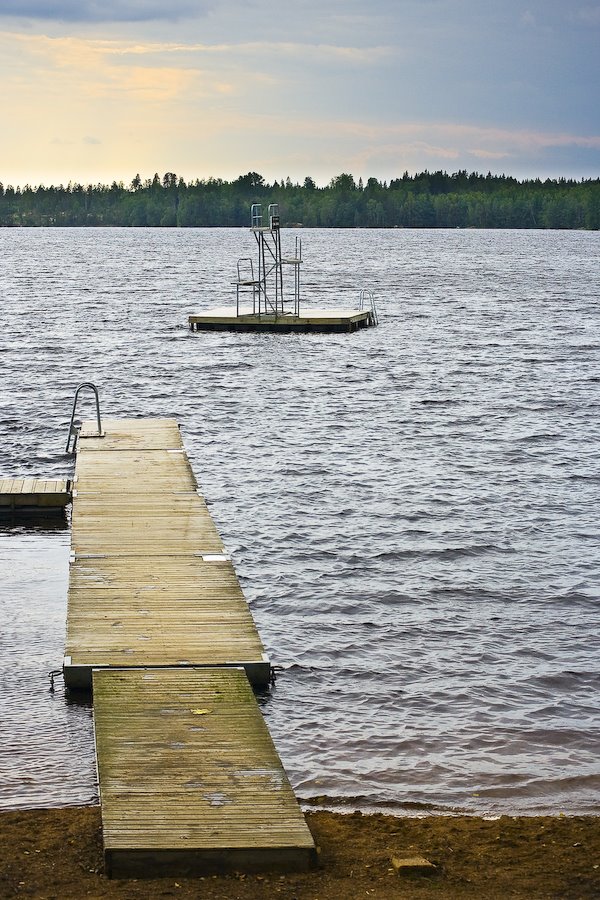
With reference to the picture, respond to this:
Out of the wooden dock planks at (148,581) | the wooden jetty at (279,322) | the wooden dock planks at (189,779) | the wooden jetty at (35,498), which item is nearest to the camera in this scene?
the wooden dock planks at (189,779)

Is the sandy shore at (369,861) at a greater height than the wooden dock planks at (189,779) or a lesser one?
lesser

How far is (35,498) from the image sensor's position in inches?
782

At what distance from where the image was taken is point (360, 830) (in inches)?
365

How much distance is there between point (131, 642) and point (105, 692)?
1342 mm

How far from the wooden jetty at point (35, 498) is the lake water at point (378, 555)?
2.60 ft

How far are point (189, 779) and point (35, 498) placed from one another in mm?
11556

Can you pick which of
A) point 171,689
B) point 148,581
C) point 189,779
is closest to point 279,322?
point 148,581

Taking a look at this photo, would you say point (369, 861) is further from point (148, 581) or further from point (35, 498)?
point (35, 498)

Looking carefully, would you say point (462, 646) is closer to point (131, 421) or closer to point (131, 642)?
point (131, 642)

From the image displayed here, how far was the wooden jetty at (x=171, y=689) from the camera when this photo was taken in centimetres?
812

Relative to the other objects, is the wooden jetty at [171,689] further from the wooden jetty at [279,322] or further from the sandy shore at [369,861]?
the wooden jetty at [279,322]

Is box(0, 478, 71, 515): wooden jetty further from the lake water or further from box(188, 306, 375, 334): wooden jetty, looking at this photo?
box(188, 306, 375, 334): wooden jetty

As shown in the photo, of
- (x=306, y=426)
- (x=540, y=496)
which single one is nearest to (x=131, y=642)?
(x=540, y=496)

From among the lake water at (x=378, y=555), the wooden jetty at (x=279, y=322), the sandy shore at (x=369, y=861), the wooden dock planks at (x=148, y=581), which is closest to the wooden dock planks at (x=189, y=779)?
the sandy shore at (x=369, y=861)
